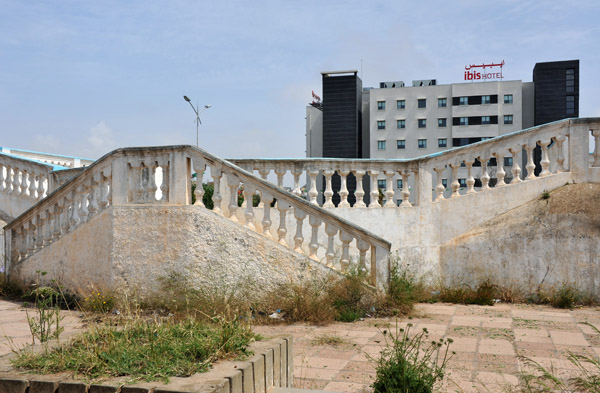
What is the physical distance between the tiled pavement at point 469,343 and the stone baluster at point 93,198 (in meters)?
3.29

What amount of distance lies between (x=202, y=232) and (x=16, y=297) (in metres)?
3.88

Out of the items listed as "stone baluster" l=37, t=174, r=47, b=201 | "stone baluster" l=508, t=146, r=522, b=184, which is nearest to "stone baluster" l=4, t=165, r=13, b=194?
"stone baluster" l=37, t=174, r=47, b=201

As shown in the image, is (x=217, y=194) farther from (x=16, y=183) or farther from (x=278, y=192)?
(x=16, y=183)

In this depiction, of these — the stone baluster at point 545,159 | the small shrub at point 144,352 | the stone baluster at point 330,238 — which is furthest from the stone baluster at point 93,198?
the stone baluster at point 545,159

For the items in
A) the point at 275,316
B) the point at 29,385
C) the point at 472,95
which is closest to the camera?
the point at 29,385

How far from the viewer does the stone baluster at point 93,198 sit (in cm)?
762

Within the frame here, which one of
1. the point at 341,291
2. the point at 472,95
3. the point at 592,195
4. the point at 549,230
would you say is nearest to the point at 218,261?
the point at 341,291

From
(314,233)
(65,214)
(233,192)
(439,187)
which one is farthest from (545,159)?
(65,214)

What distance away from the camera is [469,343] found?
18.0 ft

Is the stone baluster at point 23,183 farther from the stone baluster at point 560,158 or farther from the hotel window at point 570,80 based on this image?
the hotel window at point 570,80

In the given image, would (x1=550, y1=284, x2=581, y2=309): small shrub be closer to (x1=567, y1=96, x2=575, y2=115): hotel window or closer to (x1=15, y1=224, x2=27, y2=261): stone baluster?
(x1=15, y1=224, x2=27, y2=261): stone baluster

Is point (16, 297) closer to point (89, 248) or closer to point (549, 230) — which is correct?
point (89, 248)

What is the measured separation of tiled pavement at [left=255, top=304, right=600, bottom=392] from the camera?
14.1 ft

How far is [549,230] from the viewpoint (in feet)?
26.0
